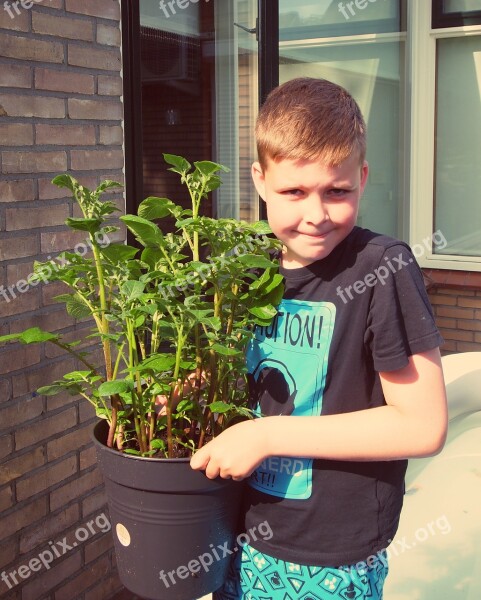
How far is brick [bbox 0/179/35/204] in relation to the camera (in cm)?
250

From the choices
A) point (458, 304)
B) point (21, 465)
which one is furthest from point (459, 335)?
point (21, 465)

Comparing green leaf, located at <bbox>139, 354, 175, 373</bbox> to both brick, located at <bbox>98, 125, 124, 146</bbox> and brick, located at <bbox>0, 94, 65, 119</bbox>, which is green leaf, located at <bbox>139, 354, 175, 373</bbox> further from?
brick, located at <bbox>98, 125, 124, 146</bbox>

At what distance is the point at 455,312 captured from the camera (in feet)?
21.0

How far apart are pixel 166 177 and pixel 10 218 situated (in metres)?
0.99

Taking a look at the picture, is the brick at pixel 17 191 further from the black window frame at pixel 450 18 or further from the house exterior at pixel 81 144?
the black window frame at pixel 450 18

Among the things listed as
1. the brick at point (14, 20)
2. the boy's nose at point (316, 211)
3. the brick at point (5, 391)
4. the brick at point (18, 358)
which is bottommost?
the brick at point (5, 391)

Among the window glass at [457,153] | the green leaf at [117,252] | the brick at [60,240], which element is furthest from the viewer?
the window glass at [457,153]

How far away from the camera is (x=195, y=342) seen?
4.99 feet

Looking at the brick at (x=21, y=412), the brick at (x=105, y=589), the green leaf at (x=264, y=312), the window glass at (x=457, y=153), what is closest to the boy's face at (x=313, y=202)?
the green leaf at (x=264, y=312)

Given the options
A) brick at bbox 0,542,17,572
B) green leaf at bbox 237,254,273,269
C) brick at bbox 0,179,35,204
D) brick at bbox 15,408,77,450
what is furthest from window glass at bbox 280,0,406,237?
green leaf at bbox 237,254,273,269

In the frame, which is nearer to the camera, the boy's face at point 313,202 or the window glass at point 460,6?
the boy's face at point 313,202

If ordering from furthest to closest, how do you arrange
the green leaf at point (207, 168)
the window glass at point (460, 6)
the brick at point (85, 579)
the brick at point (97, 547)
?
the window glass at point (460, 6) → the brick at point (97, 547) → the brick at point (85, 579) → the green leaf at point (207, 168)

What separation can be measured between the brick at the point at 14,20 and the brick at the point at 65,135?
0.95 ft

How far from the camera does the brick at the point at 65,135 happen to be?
264cm
